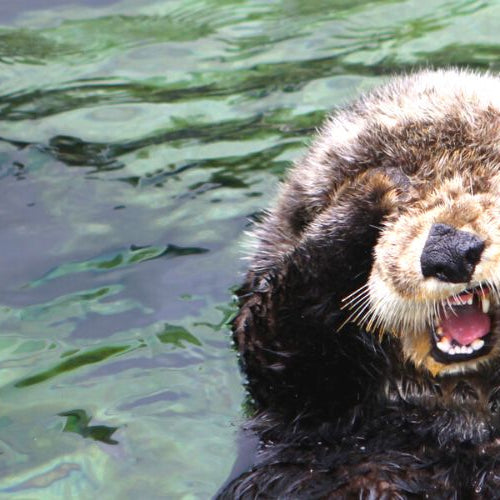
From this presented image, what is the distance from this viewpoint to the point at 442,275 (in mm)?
3326

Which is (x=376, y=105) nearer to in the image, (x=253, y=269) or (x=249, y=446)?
(x=253, y=269)

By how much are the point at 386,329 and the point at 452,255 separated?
51 cm

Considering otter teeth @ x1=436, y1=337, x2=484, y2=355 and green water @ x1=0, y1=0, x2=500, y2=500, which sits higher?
otter teeth @ x1=436, y1=337, x2=484, y2=355

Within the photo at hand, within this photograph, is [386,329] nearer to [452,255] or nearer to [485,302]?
[485,302]

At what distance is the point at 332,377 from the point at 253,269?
63 cm

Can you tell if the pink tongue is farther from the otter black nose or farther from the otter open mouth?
the otter black nose

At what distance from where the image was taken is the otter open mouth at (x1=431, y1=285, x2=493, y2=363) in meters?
3.51

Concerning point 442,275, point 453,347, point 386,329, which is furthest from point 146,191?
point 442,275

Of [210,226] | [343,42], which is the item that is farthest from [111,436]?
[343,42]

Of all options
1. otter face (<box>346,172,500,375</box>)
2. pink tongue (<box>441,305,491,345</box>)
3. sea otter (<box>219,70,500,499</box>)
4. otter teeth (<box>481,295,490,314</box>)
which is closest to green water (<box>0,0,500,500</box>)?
sea otter (<box>219,70,500,499</box>)

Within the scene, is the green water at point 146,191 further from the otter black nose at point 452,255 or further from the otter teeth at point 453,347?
the otter black nose at point 452,255

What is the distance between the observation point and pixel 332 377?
3.78 metres

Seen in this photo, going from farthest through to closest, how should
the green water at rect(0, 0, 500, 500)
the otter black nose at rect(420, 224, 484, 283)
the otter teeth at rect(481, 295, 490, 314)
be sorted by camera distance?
the green water at rect(0, 0, 500, 500), the otter teeth at rect(481, 295, 490, 314), the otter black nose at rect(420, 224, 484, 283)

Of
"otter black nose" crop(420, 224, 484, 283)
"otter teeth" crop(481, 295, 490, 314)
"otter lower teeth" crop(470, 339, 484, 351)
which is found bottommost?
"otter lower teeth" crop(470, 339, 484, 351)
